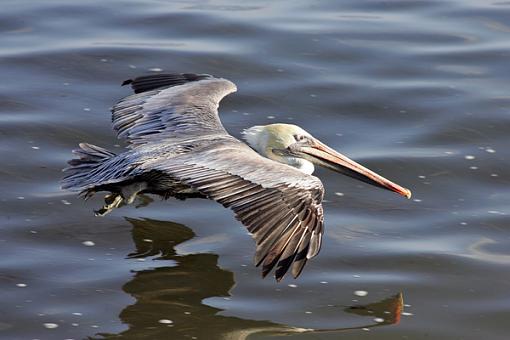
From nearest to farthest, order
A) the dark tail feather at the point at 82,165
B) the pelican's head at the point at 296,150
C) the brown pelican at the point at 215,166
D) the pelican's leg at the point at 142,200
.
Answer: the brown pelican at the point at 215,166 < the dark tail feather at the point at 82,165 < the pelican's head at the point at 296,150 < the pelican's leg at the point at 142,200

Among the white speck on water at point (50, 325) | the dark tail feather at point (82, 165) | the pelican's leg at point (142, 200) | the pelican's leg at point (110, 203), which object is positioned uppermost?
the dark tail feather at point (82, 165)

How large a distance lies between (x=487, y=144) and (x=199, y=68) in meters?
3.08

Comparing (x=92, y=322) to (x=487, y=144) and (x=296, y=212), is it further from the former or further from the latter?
(x=487, y=144)

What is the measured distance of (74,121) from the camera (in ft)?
34.2

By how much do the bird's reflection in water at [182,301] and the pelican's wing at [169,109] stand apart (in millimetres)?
767

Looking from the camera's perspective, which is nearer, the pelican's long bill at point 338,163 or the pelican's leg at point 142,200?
the pelican's long bill at point 338,163

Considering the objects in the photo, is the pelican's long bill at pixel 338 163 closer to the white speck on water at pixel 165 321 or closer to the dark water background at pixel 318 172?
the dark water background at pixel 318 172

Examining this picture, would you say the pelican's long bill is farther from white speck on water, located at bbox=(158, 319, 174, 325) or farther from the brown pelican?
white speck on water, located at bbox=(158, 319, 174, 325)

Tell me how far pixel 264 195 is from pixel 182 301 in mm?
883

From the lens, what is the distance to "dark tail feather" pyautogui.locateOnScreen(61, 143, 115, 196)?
26.9ft

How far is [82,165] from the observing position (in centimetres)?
848

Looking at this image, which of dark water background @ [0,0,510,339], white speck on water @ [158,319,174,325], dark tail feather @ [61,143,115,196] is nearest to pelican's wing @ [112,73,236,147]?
dark tail feather @ [61,143,115,196]

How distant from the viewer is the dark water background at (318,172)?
736 cm

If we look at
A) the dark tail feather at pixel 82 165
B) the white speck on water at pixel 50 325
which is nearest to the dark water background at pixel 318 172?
the white speck on water at pixel 50 325
